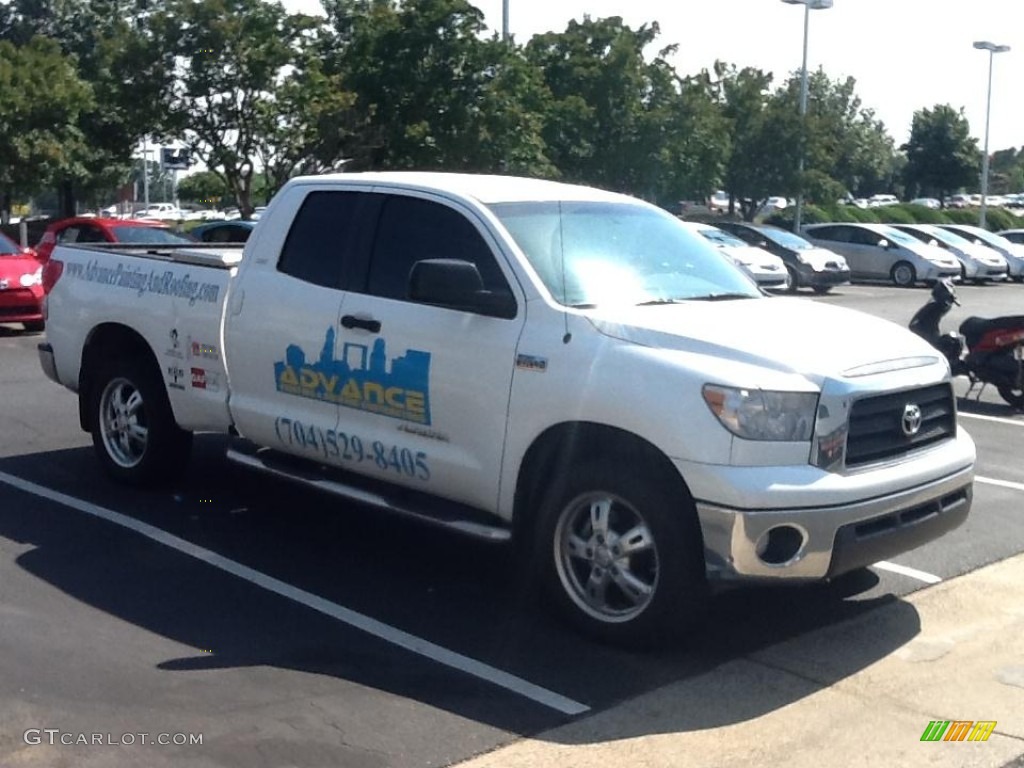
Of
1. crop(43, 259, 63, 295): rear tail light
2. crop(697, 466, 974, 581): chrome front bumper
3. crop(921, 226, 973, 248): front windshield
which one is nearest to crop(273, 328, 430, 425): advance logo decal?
crop(697, 466, 974, 581): chrome front bumper

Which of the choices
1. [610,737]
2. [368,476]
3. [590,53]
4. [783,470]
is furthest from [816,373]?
[590,53]

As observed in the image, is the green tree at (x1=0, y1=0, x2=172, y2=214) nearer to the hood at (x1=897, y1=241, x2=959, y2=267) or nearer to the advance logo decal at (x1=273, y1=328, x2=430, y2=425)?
the hood at (x1=897, y1=241, x2=959, y2=267)

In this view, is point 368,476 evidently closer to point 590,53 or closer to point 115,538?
point 115,538

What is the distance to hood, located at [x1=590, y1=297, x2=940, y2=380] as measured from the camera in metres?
5.83

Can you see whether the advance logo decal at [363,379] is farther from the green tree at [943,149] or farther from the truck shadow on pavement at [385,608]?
the green tree at [943,149]

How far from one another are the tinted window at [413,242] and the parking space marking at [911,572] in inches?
107

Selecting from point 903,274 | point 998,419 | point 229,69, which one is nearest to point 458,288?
point 998,419

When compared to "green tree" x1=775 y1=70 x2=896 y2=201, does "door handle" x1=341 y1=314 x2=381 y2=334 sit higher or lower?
lower

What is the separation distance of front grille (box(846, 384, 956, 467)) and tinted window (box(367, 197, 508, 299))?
6.21 feet

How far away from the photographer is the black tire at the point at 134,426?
8.47m

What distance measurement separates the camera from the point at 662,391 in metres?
5.76

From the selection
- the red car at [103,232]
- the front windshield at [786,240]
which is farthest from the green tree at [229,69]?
the front windshield at [786,240]

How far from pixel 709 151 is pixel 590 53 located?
4028 mm

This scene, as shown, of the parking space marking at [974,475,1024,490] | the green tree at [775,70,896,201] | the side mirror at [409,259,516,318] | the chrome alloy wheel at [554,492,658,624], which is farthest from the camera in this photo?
the green tree at [775,70,896,201]
